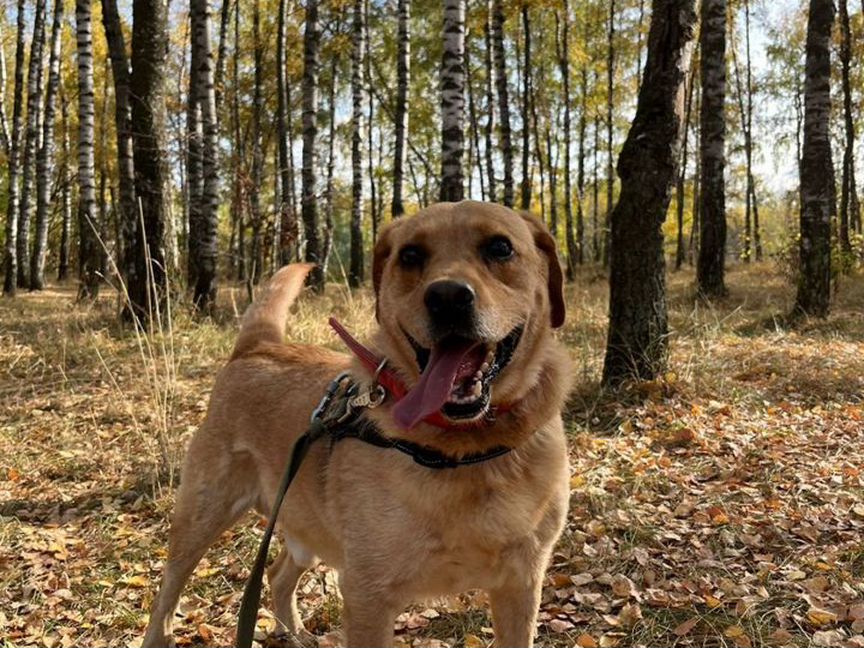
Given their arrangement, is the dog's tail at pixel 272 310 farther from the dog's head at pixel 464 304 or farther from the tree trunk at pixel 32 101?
the tree trunk at pixel 32 101

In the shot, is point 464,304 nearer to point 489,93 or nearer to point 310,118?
point 310,118

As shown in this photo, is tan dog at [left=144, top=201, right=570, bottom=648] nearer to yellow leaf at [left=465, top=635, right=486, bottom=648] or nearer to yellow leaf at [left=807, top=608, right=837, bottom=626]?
yellow leaf at [left=465, top=635, right=486, bottom=648]

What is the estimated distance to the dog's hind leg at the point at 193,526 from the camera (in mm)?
2863

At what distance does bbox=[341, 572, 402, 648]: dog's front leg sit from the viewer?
2090 mm

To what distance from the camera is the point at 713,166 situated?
12102 mm

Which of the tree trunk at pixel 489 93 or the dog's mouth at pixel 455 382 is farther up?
the tree trunk at pixel 489 93

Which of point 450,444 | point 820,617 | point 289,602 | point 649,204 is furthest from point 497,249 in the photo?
point 649,204

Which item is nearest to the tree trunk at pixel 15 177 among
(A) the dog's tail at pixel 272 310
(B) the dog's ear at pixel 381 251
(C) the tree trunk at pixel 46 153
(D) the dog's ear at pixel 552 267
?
(C) the tree trunk at pixel 46 153

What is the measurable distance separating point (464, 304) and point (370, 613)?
3.38 ft

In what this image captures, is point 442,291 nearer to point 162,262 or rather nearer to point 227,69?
point 162,262

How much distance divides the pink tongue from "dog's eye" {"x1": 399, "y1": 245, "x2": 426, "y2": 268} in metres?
0.43

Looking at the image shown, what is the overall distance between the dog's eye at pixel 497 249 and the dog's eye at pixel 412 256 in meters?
0.23

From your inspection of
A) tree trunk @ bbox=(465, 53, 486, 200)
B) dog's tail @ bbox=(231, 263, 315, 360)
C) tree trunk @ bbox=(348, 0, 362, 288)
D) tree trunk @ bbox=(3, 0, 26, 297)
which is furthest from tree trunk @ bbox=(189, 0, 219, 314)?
tree trunk @ bbox=(465, 53, 486, 200)

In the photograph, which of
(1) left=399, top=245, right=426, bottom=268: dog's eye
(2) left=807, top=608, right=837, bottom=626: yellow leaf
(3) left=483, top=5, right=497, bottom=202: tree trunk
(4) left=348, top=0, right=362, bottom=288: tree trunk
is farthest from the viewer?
(3) left=483, top=5, right=497, bottom=202: tree trunk
